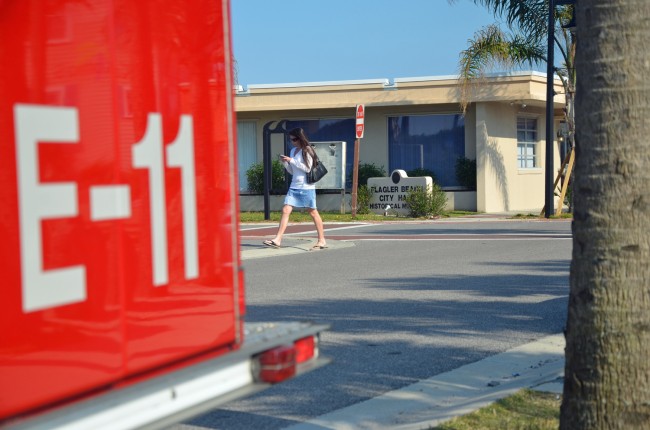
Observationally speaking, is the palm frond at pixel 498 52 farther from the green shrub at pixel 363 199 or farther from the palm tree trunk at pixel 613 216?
the palm tree trunk at pixel 613 216

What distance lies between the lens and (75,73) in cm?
333

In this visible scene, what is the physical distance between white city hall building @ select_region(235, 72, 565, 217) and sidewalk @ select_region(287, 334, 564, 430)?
22.7 meters

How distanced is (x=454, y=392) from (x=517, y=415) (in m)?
0.90

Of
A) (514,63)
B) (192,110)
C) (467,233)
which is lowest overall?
(467,233)

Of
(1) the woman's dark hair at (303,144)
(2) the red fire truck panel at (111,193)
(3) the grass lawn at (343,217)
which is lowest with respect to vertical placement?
Result: (3) the grass lawn at (343,217)

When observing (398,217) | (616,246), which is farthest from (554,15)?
(616,246)

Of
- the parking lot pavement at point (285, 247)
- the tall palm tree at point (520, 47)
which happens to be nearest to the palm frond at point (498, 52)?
the tall palm tree at point (520, 47)

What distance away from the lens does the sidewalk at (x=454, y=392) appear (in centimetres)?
608

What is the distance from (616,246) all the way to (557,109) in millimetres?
31147

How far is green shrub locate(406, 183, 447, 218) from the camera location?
28.4 m

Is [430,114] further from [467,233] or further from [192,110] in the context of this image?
[192,110]

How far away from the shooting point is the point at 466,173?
103ft

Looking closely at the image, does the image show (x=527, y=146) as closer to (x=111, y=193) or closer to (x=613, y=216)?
(x=613, y=216)

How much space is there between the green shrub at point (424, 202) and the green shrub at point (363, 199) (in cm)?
151
